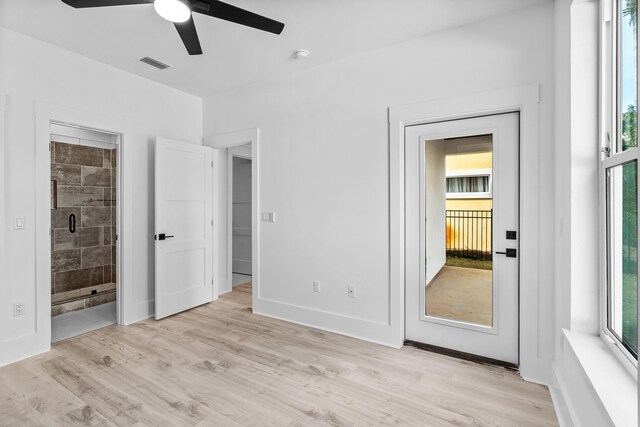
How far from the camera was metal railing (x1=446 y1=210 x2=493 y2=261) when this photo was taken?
2.57 meters

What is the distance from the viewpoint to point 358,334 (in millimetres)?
3033

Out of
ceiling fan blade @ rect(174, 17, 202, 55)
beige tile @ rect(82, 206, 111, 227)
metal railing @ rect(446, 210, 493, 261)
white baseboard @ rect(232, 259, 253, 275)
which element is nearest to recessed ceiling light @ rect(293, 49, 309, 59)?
ceiling fan blade @ rect(174, 17, 202, 55)

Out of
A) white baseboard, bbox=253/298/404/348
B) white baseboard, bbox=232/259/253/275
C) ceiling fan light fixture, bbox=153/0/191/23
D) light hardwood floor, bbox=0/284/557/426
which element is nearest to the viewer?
ceiling fan light fixture, bbox=153/0/191/23

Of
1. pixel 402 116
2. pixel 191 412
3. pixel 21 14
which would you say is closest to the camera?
pixel 191 412

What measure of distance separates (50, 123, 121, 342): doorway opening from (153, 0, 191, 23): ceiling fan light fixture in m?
2.82

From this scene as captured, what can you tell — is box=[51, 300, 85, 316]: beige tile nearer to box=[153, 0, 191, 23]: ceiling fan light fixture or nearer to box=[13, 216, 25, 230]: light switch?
box=[13, 216, 25, 230]: light switch

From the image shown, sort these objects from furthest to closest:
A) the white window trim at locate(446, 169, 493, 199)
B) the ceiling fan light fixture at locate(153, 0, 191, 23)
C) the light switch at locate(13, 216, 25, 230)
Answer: the light switch at locate(13, 216, 25, 230)
the white window trim at locate(446, 169, 493, 199)
the ceiling fan light fixture at locate(153, 0, 191, 23)

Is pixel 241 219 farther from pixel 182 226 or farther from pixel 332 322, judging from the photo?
pixel 332 322

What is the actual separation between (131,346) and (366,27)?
11.4 ft

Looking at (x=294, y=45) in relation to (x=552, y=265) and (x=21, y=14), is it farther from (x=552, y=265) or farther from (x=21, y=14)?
(x=552, y=265)

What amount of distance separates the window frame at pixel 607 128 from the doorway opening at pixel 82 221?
469cm

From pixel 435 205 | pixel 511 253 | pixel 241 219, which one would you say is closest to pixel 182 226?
pixel 241 219

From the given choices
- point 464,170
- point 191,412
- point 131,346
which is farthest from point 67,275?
point 464,170

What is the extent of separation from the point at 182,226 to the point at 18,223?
1.44m
